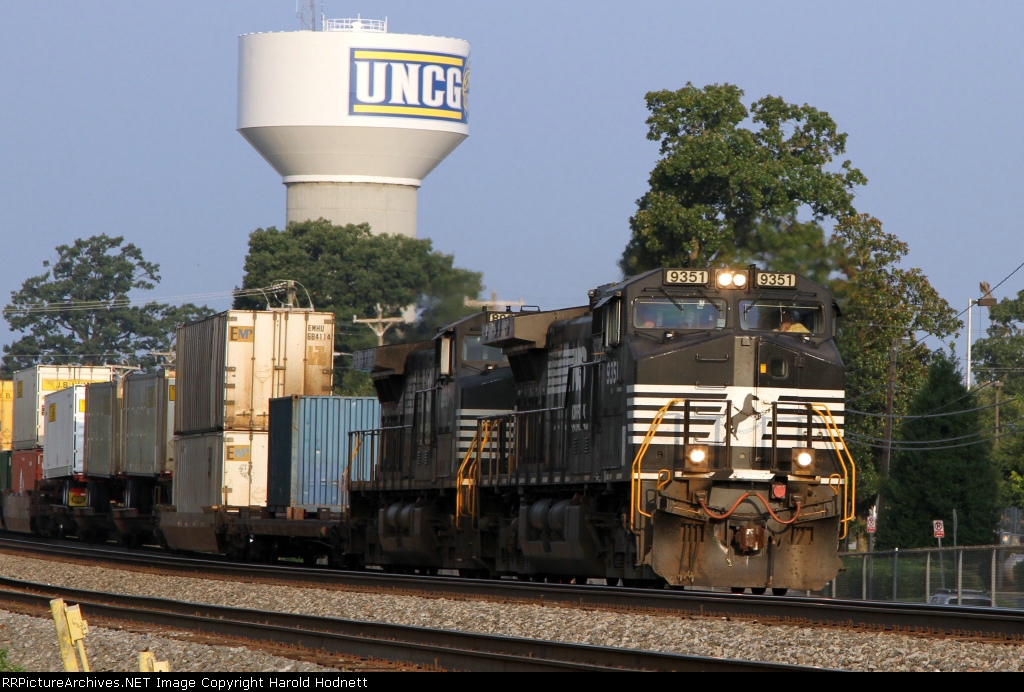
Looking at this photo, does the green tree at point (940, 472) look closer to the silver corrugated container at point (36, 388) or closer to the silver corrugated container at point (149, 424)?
the silver corrugated container at point (149, 424)

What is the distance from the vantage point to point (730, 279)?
1836 centimetres

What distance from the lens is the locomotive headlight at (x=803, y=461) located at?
17.6 m

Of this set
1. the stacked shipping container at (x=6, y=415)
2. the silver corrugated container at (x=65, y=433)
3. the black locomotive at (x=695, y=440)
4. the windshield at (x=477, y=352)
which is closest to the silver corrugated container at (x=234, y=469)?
the windshield at (x=477, y=352)

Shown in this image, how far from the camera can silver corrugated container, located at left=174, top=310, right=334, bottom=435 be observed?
30766 mm

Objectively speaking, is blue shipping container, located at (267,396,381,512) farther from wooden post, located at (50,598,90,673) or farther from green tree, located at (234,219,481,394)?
green tree, located at (234,219,481,394)

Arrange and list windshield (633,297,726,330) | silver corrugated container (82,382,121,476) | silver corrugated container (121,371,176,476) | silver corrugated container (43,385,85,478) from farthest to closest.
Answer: silver corrugated container (43,385,85,478), silver corrugated container (82,382,121,476), silver corrugated container (121,371,176,476), windshield (633,297,726,330)

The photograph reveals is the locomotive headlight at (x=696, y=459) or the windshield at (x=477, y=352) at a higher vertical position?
the windshield at (x=477, y=352)

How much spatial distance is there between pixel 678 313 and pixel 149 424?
22.1 meters

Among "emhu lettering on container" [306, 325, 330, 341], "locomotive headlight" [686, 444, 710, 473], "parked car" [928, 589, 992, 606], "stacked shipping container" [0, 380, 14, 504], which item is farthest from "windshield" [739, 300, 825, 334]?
"stacked shipping container" [0, 380, 14, 504]

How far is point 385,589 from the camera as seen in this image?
2044 centimetres

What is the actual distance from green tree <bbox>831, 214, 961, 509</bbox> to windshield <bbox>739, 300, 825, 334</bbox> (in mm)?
24656

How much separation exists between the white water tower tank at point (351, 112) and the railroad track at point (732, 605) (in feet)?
266

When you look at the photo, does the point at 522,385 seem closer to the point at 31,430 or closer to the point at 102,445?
the point at 102,445
